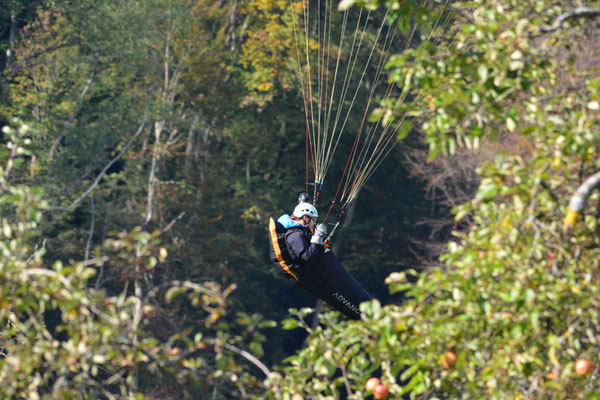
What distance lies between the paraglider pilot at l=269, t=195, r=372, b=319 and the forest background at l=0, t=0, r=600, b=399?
53 cm

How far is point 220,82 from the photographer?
86.1 ft

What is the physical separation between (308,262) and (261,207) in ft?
62.8

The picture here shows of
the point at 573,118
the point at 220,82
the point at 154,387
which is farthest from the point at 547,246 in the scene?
the point at 220,82

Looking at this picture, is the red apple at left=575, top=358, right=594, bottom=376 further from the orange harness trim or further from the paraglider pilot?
the orange harness trim

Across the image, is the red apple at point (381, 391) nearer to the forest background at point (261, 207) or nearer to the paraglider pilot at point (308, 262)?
the forest background at point (261, 207)

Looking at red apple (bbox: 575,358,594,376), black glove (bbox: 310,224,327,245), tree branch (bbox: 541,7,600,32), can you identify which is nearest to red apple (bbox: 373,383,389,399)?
red apple (bbox: 575,358,594,376)

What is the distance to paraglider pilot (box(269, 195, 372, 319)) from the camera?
8547 millimetres

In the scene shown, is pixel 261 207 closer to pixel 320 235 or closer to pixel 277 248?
pixel 277 248

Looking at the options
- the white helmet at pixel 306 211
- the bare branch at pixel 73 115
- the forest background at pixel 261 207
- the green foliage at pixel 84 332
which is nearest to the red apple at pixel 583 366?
the forest background at pixel 261 207

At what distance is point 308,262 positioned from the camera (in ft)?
28.0

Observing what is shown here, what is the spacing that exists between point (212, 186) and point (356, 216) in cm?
829

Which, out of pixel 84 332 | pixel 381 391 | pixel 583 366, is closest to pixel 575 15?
pixel 583 366

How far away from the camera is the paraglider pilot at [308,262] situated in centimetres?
855

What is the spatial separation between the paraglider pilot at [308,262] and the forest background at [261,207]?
1.73 feet
